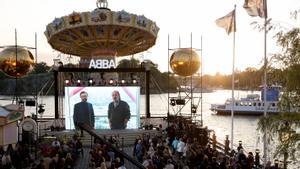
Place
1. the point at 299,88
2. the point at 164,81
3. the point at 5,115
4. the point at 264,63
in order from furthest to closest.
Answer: the point at 164,81
the point at 5,115
the point at 264,63
the point at 299,88

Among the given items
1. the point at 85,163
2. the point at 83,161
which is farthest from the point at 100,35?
the point at 85,163

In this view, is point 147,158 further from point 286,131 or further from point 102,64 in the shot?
point 102,64

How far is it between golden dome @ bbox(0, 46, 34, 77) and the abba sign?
6.05 meters

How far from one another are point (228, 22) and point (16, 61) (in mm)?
13773

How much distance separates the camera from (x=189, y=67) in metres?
31.2

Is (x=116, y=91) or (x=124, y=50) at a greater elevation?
(x=124, y=50)

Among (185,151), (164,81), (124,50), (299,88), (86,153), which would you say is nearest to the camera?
(299,88)

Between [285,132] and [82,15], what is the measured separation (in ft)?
78.8

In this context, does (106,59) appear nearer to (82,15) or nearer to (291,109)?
(82,15)

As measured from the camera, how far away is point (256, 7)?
16359 millimetres

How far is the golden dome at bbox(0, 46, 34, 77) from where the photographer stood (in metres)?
27.3

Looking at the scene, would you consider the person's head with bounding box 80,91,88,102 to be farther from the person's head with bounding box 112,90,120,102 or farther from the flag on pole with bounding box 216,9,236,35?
the flag on pole with bounding box 216,9,236,35

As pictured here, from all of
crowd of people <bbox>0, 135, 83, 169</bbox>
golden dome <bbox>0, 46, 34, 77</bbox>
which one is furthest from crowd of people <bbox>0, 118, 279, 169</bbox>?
golden dome <bbox>0, 46, 34, 77</bbox>

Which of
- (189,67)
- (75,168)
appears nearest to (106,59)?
(189,67)
